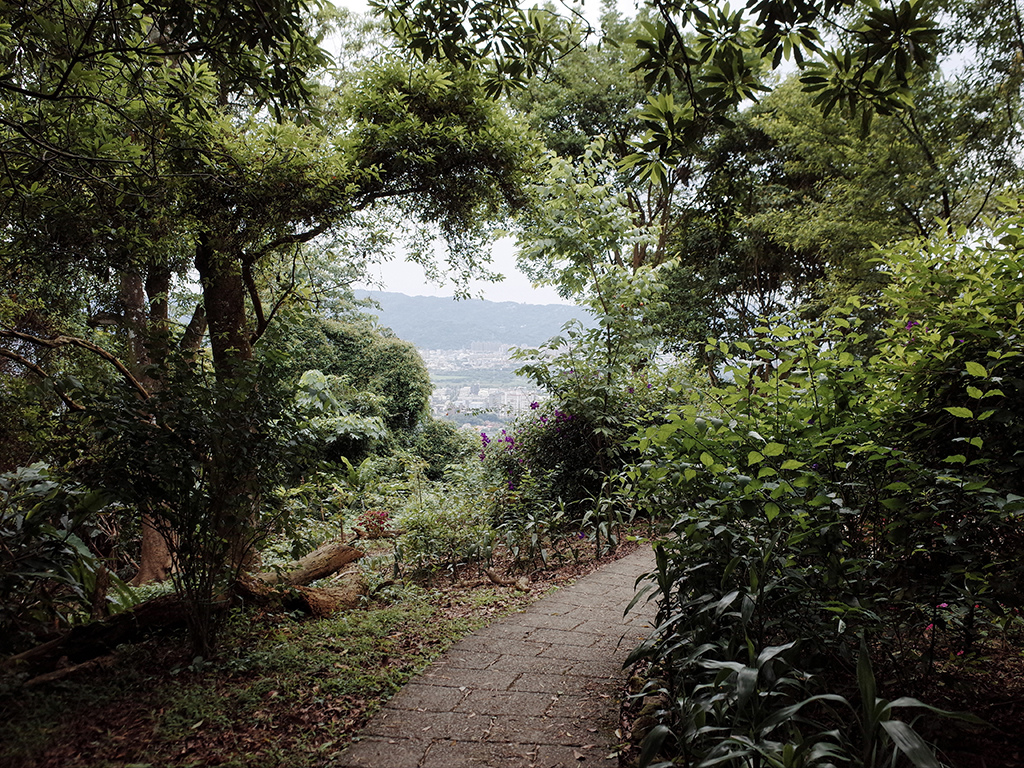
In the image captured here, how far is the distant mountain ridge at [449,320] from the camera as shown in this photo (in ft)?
43.1

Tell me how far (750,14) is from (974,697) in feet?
7.40

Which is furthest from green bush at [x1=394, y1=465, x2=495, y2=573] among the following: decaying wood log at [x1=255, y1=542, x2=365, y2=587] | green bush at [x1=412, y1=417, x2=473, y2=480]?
green bush at [x1=412, y1=417, x2=473, y2=480]

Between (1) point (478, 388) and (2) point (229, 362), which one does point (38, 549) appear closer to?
(2) point (229, 362)

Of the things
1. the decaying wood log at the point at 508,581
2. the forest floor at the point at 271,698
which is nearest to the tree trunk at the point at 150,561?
the forest floor at the point at 271,698

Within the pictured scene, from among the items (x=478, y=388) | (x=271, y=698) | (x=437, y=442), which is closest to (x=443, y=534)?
(x=271, y=698)

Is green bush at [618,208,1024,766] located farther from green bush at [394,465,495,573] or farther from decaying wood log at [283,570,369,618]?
green bush at [394,465,495,573]

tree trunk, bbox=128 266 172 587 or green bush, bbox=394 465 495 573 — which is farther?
tree trunk, bbox=128 266 172 587

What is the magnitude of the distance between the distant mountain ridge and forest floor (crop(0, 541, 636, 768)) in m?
8.13

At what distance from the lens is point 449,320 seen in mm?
19203

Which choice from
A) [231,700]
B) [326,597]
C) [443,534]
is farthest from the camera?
[443,534]

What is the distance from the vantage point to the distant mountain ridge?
518 inches

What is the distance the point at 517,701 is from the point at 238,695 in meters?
1.10

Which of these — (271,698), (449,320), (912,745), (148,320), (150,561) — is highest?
(449,320)

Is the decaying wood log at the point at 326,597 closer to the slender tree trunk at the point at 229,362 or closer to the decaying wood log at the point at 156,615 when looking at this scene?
the decaying wood log at the point at 156,615
